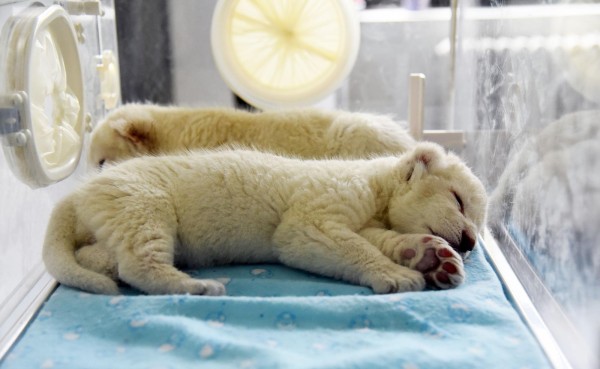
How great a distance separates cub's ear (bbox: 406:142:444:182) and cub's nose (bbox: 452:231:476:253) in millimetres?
268

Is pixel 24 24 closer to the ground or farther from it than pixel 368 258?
farther from it

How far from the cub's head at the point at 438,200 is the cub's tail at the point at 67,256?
106 centimetres

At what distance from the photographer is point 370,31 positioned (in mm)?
4359

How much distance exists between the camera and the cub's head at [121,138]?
11.1 feet

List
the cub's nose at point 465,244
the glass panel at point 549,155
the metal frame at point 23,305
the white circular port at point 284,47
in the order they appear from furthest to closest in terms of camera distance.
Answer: the white circular port at point 284,47 → the cub's nose at point 465,244 → the metal frame at point 23,305 → the glass panel at point 549,155

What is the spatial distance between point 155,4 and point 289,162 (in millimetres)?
2004

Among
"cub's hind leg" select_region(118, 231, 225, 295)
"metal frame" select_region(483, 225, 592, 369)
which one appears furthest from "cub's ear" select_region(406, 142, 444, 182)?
"cub's hind leg" select_region(118, 231, 225, 295)

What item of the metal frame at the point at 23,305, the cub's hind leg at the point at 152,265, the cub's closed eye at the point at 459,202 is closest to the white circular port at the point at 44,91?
the metal frame at the point at 23,305

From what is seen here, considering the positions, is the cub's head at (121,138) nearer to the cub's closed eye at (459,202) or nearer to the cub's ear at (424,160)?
the cub's ear at (424,160)

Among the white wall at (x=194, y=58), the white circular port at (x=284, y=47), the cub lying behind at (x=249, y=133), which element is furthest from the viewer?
the white wall at (x=194, y=58)

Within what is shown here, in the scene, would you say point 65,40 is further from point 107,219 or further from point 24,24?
point 107,219

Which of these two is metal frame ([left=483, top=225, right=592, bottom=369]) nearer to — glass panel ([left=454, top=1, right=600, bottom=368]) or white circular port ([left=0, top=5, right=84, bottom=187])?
glass panel ([left=454, top=1, right=600, bottom=368])

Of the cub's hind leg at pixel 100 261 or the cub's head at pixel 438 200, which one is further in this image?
the cub's head at pixel 438 200

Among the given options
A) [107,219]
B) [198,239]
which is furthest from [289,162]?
[107,219]
